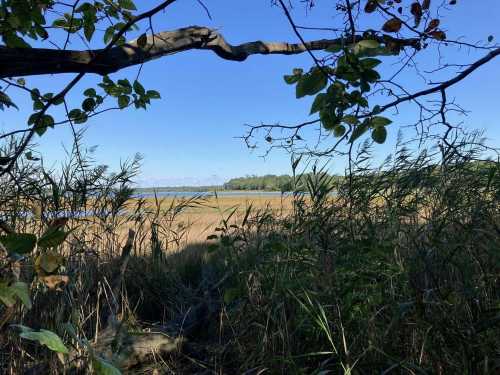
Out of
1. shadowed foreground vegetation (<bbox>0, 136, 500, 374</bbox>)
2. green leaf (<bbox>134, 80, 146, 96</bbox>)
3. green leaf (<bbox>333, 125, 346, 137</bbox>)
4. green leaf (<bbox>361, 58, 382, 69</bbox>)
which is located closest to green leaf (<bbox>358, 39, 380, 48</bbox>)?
green leaf (<bbox>361, 58, 382, 69</bbox>)

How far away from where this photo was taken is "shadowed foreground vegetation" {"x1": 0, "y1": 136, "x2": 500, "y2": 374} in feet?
7.48

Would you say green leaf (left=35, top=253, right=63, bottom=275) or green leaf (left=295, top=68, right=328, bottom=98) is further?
green leaf (left=295, top=68, right=328, bottom=98)

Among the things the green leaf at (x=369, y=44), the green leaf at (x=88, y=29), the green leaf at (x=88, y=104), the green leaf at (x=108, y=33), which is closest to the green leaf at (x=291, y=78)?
the green leaf at (x=369, y=44)

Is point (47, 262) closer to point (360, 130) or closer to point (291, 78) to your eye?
point (291, 78)

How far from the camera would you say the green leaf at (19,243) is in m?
0.81

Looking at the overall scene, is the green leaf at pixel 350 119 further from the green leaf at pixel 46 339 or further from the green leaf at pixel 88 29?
the green leaf at pixel 88 29

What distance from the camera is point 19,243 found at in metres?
0.82

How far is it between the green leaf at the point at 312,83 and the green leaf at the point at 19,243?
1065 mm

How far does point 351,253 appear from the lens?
10.2 ft

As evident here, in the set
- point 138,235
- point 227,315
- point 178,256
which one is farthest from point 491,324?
point 178,256

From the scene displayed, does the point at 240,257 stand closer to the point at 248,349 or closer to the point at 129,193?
the point at 248,349

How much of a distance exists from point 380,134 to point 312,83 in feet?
1.17

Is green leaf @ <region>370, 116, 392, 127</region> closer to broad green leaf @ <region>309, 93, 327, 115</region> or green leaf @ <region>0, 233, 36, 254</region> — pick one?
broad green leaf @ <region>309, 93, 327, 115</region>

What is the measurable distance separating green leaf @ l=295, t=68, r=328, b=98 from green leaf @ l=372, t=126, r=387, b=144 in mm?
297
